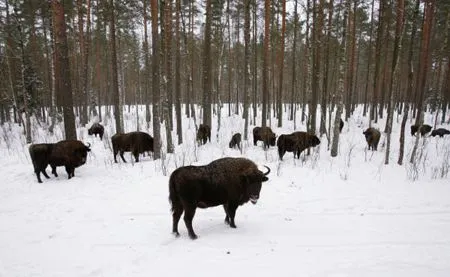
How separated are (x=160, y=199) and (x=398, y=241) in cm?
529

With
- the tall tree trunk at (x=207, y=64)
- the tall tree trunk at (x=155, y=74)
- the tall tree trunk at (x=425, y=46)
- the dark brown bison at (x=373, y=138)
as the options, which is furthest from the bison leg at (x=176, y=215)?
the dark brown bison at (x=373, y=138)

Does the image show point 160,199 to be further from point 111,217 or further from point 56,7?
point 56,7

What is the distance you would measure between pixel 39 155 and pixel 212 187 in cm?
658

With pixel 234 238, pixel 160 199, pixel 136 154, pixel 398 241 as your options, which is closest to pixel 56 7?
pixel 136 154

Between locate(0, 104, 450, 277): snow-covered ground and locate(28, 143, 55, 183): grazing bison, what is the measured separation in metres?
0.45

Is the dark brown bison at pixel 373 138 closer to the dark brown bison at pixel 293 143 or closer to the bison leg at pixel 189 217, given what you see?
the dark brown bison at pixel 293 143

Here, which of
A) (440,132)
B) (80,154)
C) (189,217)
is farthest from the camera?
(440,132)

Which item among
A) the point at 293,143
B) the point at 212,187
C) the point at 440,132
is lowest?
the point at 440,132

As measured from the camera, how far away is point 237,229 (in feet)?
18.3

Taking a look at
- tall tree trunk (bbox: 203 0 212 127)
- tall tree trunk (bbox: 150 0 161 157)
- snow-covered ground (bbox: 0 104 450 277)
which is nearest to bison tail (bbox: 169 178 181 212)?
snow-covered ground (bbox: 0 104 450 277)

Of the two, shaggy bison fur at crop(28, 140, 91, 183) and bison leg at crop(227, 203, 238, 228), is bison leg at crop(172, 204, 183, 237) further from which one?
shaggy bison fur at crop(28, 140, 91, 183)

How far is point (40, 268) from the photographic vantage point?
4188mm

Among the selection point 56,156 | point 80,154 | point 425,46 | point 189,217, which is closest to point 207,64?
point 80,154

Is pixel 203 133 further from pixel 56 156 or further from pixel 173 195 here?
pixel 173 195
